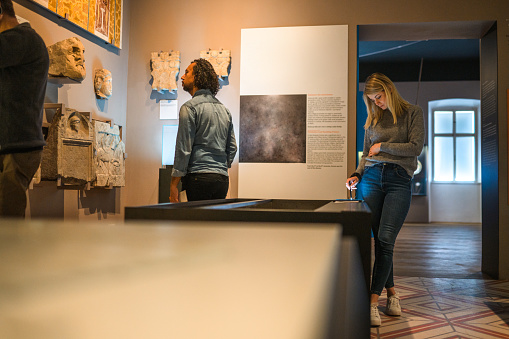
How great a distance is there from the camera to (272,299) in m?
0.25

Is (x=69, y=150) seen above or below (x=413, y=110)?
below

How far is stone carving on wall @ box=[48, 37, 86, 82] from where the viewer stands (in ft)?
12.4

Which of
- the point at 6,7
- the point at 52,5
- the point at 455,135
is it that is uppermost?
the point at 52,5

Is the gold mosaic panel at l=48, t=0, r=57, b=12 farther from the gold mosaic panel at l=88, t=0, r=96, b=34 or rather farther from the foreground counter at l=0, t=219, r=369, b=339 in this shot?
the foreground counter at l=0, t=219, r=369, b=339

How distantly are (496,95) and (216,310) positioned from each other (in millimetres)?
4949

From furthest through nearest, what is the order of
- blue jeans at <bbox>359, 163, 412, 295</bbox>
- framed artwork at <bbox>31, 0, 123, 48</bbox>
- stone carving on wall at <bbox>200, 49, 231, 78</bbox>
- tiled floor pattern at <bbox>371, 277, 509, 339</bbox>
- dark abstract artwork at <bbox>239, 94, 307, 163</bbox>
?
stone carving on wall at <bbox>200, 49, 231, 78</bbox> → dark abstract artwork at <bbox>239, 94, 307, 163</bbox> → framed artwork at <bbox>31, 0, 123, 48</bbox> → blue jeans at <bbox>359, 163, 412, 295</bbox> → tiled floor pattern at <bbox>371, 277, 509, 339</bbox>

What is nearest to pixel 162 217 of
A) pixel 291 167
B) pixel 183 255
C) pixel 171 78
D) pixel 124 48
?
pixel 183 255

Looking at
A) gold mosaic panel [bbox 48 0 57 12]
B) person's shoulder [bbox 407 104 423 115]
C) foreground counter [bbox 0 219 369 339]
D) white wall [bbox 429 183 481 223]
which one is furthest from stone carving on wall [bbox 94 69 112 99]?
white wall [bbox 429 183 481 223]

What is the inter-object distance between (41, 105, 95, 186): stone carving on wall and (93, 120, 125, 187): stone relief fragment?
102mm

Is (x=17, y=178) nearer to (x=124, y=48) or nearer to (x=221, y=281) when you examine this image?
(x=221, y=281)

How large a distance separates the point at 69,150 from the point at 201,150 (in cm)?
141

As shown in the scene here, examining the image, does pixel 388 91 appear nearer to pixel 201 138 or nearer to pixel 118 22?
pixel 201 138

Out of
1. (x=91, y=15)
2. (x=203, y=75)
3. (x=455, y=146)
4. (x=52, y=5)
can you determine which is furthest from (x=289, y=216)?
(x=455, y=146)

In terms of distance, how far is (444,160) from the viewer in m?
13.1
